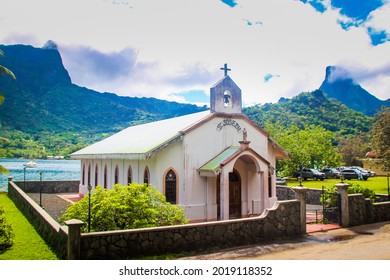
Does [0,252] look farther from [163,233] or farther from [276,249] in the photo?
[276,249]

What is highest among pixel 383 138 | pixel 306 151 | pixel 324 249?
pixel 383 138

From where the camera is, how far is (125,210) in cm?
1167

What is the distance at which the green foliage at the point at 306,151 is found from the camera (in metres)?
45.0

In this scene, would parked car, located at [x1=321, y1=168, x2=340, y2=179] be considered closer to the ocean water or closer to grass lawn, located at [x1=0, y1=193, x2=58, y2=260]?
the ocean water

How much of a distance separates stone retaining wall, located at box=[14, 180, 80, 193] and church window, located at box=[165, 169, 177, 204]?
2013 cm

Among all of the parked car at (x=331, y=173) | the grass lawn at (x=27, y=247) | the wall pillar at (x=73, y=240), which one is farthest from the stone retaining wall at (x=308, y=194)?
the parked car at (x=331, y=173)

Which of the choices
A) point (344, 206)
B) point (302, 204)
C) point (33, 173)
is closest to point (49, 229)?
point (302, 204)

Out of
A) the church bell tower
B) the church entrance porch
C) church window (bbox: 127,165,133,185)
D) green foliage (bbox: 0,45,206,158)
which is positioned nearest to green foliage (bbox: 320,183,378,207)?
the church entrance porch

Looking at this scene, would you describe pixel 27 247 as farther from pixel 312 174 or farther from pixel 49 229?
pixel 312 174

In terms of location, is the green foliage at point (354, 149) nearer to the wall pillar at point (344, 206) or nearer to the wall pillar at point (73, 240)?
the wall pillar at point (344, 206)

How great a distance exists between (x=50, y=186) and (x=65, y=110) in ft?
25.8

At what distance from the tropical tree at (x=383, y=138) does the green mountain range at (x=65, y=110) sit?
25617 millimetres
